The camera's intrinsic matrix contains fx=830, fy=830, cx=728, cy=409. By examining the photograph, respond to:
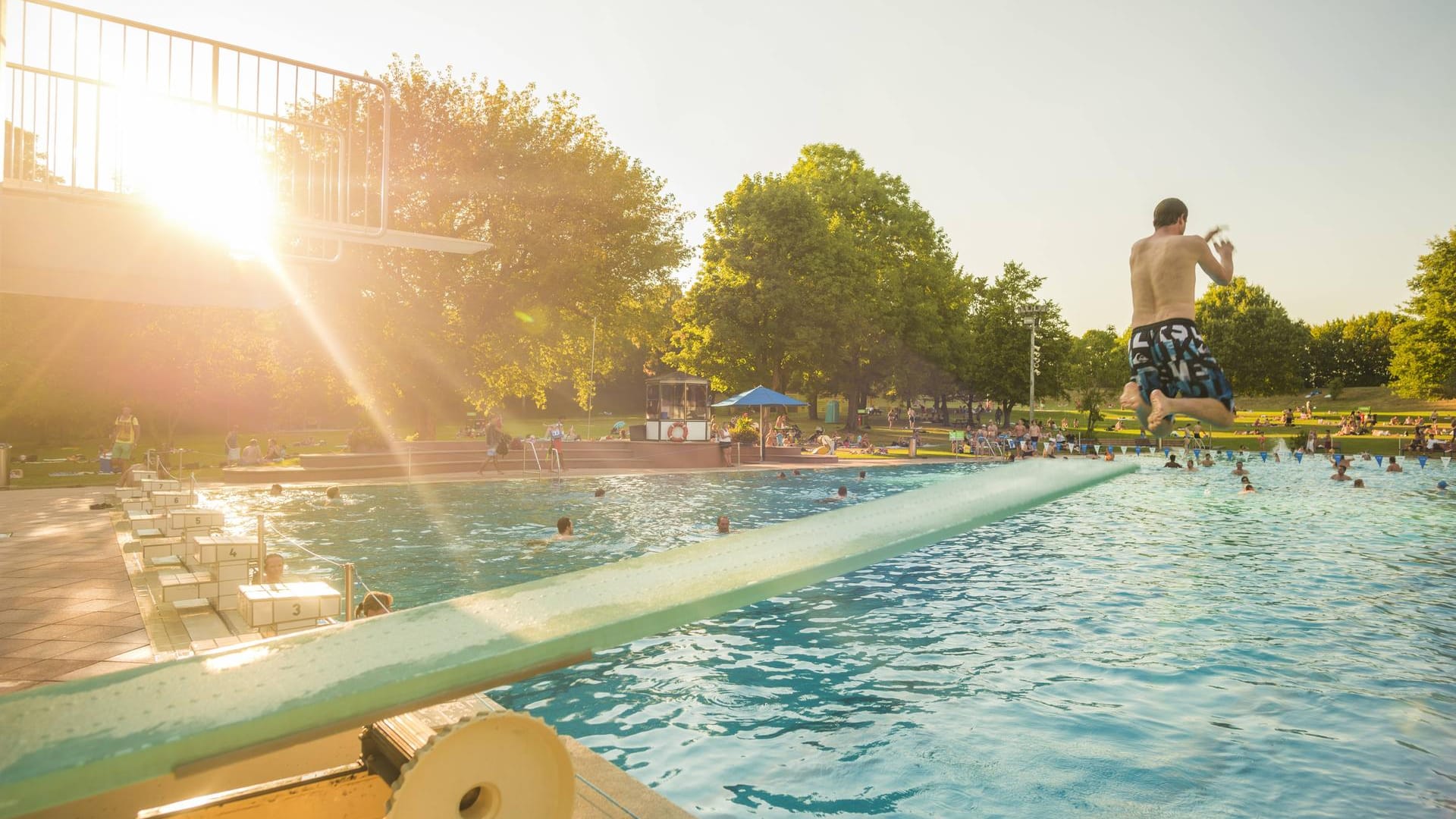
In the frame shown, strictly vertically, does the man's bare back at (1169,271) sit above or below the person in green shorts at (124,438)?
above

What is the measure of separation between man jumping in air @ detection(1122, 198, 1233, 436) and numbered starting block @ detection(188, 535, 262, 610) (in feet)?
25.1

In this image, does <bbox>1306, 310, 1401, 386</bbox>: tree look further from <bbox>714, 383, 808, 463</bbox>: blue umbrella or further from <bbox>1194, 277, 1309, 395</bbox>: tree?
<bbox>714, 383, 808, 463</bbox>: blue umbrella

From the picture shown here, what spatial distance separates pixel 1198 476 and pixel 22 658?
1303 inches

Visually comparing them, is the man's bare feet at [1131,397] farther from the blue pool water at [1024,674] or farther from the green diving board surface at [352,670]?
the blue pool water at [1024,674]

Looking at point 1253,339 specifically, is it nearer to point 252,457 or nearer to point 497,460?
point 497,460

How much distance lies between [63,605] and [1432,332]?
6446cm

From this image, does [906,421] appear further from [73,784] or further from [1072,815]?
[73,784]

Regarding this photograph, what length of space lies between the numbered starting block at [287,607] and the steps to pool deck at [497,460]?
17.3m

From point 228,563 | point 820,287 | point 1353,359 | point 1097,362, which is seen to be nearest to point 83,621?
point 228,563

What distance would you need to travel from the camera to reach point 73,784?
2119 millimetres

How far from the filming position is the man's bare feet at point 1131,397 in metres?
5.41

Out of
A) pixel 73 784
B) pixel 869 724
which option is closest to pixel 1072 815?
pixel 869 724

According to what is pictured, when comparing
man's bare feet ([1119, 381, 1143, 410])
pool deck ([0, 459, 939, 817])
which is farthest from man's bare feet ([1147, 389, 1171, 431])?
pool deck ([0, 459, 939, 817])

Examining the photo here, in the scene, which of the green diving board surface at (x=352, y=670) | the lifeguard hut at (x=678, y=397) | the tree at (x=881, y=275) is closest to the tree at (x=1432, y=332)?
the tree at (x=881, y=275)
